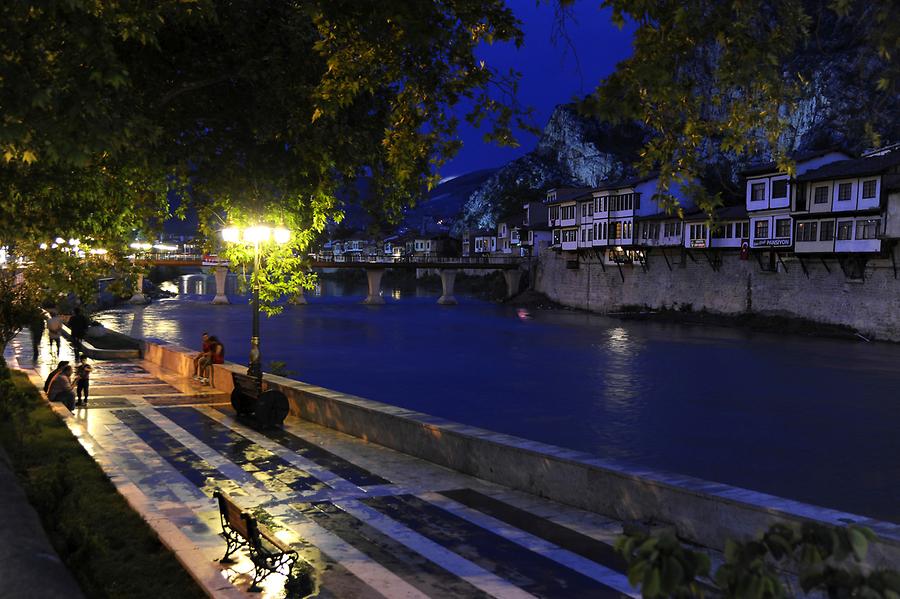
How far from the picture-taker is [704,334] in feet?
200

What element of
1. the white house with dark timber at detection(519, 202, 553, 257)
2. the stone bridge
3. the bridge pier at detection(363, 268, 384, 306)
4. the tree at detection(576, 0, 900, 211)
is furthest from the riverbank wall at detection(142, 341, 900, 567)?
the white house with dark timber at detection(519, 202, 553, 257)

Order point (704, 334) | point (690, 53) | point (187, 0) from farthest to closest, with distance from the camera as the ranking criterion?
1. point (704, 334)
2. point (187, 0)
3. point (690, 53)

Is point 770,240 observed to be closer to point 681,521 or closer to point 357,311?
Result: point 357,311

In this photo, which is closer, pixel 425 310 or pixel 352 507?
pixel 352 507

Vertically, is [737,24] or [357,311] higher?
[737,24]

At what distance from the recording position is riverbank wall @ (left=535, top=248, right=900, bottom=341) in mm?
54062

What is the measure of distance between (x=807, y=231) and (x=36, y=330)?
51855mm

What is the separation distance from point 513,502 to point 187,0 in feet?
24.3

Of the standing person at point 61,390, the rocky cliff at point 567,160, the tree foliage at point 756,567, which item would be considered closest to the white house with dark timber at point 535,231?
the rocky cliff at point 567,160

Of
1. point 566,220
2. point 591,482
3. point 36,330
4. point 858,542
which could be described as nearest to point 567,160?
point 566,220

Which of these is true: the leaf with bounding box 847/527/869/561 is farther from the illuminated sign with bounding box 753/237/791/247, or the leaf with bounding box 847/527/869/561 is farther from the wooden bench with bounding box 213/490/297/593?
the illuminated sign with bounding box 753/237/791/247

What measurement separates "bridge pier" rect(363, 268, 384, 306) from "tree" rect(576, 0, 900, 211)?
88993 millimetres

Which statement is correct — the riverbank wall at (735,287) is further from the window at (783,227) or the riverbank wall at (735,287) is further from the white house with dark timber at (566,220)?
the window at (783,227)

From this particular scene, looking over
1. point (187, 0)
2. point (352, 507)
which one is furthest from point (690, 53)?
point (352, 507)
